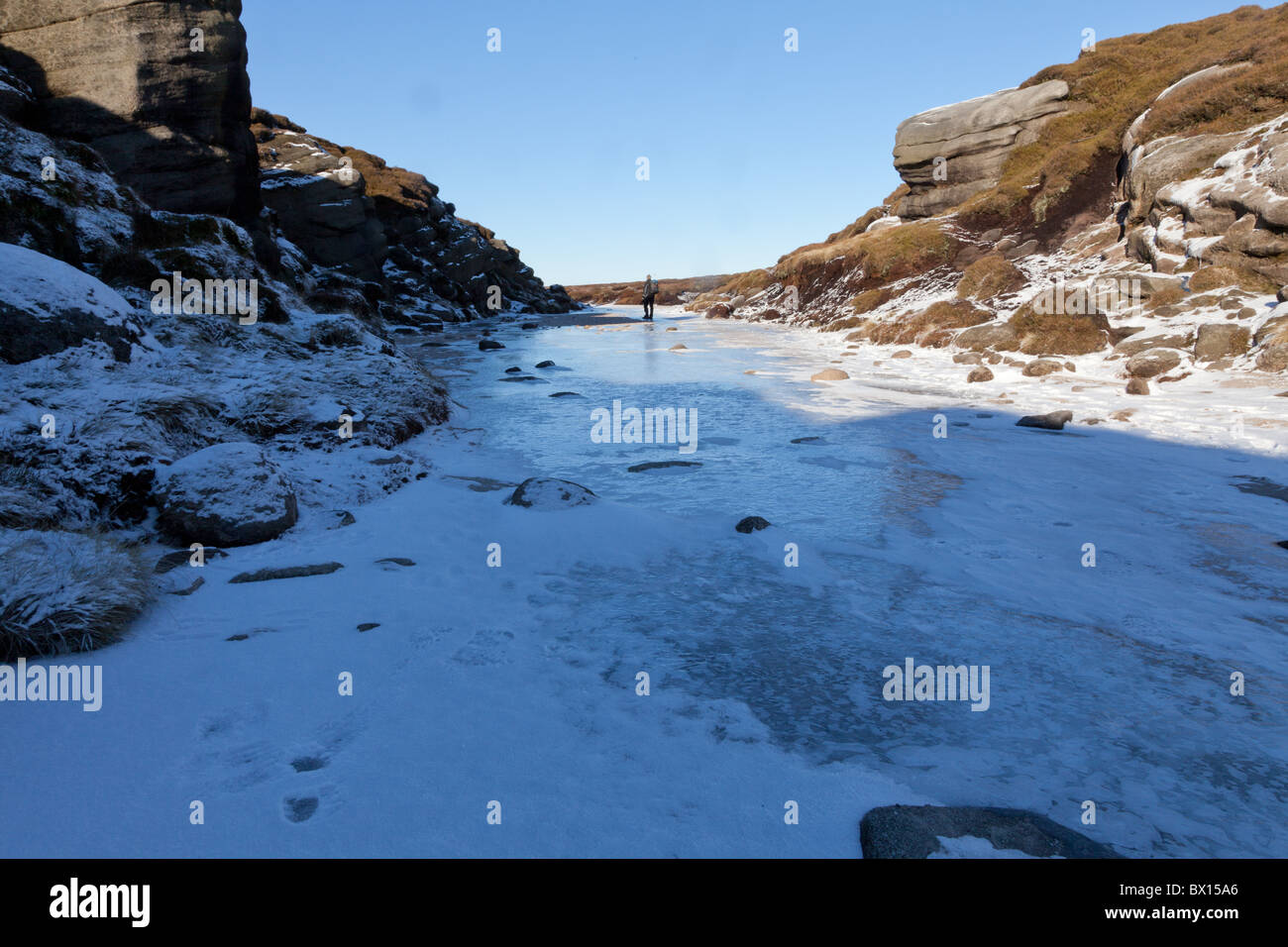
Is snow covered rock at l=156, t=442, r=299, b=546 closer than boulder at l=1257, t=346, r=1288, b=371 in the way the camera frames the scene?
Yes

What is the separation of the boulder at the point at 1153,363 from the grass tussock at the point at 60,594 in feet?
41.8

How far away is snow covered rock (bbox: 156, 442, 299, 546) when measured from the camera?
186 inches

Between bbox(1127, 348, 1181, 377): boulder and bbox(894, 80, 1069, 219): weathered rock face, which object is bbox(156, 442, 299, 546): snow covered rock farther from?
bbox(894, 80, 1069, 219): weathered rock face

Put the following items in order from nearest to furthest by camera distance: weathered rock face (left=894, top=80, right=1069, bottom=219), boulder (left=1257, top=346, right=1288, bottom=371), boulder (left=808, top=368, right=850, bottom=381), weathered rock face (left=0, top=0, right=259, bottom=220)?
boulder (left=1257, top=346, right=1288, bottom=371) < weathered rock face (left=0, top=0, right=259, bottom=220) < boulder (left=808, top=368, right=850, bottom=381) < weathered rock face (left=894, top=80, right=1069, bottom=219)

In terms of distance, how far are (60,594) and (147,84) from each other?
1400 centimetres

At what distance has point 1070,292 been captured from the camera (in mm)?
15523

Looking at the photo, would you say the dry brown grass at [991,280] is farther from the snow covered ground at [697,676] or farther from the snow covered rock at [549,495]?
the snow covered rock at [549,495]

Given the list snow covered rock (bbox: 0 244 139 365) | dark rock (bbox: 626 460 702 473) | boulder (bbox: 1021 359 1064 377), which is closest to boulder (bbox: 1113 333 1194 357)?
boulder (bbox: 1021 359 1064 377)

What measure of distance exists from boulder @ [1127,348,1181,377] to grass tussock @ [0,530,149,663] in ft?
41.8

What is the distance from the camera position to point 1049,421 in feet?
28.3

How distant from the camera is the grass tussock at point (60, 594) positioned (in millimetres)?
3127

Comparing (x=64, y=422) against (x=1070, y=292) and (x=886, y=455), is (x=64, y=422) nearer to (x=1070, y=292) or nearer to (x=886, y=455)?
(x=886, y=455)
